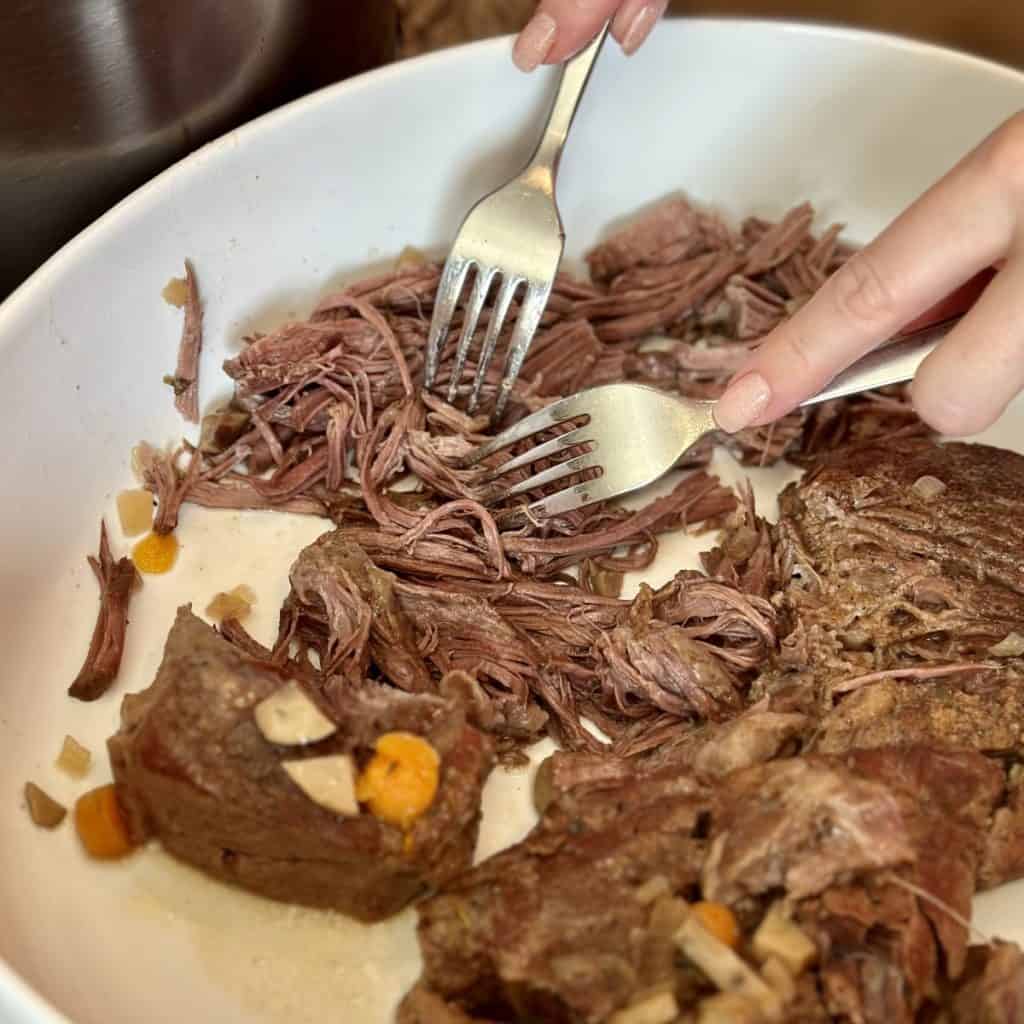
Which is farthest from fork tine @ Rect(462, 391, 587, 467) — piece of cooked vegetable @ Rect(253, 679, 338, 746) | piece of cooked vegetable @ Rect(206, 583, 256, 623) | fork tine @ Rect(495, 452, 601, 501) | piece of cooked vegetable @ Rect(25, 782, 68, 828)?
piece of cooked vegetable @ Rect(25, 782, 68, 828)

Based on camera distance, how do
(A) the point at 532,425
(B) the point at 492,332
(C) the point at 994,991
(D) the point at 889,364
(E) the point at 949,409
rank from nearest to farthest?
(C) the point at 994,991 → (E) the point at 949,409 → (D) the point at 889,364 → (A) the point at 532,425 → (B) the point at 492,332

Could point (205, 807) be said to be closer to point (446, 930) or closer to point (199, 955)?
point (199, 955)

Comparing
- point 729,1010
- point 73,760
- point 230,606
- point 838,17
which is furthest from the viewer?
point 838,17

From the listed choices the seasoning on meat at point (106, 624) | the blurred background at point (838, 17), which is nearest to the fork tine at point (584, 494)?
the seasoning on meat at point (106, 624)

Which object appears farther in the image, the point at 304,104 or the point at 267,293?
the point at 267,293

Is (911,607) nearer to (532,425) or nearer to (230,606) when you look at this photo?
(532,425)

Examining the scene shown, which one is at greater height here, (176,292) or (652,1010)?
(176,292)

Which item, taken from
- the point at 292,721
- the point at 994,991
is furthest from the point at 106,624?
the point at 994,991

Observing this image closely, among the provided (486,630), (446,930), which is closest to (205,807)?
(446,930)

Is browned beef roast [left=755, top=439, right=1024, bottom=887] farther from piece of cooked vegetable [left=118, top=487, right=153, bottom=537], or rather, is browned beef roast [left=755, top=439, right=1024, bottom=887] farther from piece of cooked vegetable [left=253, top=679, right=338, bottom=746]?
piece of cooked vegetable [left=118, top=487, right=153, bottom=537]
